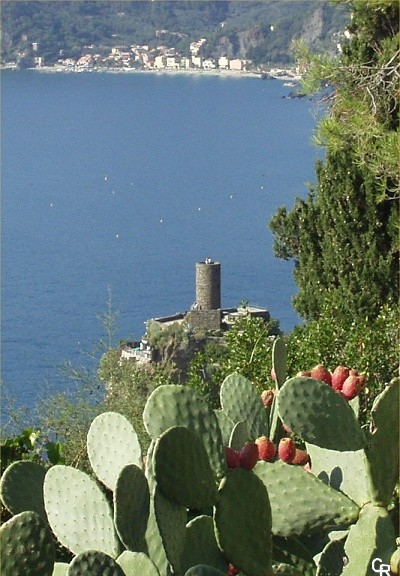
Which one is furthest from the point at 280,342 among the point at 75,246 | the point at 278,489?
the point at 75,246

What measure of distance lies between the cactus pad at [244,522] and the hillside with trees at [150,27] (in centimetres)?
3581

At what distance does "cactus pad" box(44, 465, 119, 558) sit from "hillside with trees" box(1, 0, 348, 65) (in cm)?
3576

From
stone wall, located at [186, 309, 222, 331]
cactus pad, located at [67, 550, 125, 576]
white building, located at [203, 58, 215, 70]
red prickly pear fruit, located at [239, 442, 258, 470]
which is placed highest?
cactus pad, located at [67, 550, 125, 576]

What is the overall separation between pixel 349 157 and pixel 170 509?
634cm

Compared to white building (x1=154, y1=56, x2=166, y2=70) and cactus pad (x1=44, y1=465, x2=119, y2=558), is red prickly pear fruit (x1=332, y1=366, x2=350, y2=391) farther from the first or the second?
white building (x1=154, y1=56, x2=166, y2=70)

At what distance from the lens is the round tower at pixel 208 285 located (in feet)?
58.1

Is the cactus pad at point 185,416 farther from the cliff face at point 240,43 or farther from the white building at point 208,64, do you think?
the white building at point 208,64

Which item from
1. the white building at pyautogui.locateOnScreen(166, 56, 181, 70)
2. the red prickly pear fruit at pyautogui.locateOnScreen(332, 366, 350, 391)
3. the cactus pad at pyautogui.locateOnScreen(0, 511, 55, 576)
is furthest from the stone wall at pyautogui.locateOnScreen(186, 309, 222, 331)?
the white building at pyautogui.locateOnScreen(166, 56, 181, 70)

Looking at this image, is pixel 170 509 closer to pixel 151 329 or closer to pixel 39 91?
pixel 151 329

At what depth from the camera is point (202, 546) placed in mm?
1287

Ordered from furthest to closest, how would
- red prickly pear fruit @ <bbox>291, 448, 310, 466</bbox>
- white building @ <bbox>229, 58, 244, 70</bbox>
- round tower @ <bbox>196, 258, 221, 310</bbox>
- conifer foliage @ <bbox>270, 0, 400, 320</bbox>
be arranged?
white building @ <bbox>229, 58, 244, 70</bbox>
round tower @ <bbox>196, 258, 221, 310</bbox>
conifer foliage @ <bbox>270, 0, 400, 320</bbox>
red prickly pear fruit @ <bbox>291, 448, 310, 466</bbox>

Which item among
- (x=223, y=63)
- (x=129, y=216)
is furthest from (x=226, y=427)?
(x=223, y=63)

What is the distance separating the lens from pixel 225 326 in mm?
15969

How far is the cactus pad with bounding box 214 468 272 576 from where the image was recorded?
1.26 m
